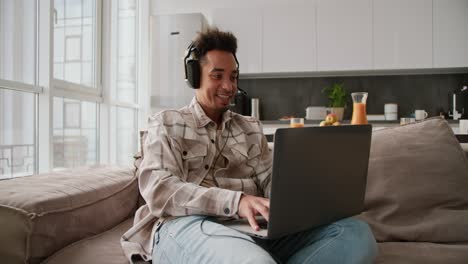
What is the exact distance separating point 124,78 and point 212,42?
278 cm

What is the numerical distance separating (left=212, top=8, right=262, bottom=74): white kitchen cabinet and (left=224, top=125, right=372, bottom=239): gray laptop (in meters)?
3.09

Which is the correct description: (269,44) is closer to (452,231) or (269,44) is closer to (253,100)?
(253,100)

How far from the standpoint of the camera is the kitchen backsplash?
4035 millimetres

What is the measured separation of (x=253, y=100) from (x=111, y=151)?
166 cm

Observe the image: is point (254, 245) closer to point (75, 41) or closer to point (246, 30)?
point (75, 41)

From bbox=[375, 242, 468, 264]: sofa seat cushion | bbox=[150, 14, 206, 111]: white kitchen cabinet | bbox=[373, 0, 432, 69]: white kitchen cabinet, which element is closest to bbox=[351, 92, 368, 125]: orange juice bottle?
bbox=[375, 242, 468, 264]: sofa seat cushion

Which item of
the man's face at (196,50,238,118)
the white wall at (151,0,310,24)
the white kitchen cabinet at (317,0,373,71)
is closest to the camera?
the man's face at (196,50,238,118)

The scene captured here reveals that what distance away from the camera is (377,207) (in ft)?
4.21

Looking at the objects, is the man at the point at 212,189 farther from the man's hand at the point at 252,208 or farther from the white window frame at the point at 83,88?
the white window frame at the point at 83,88

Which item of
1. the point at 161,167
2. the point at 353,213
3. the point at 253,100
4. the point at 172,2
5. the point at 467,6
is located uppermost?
the point at 172,2

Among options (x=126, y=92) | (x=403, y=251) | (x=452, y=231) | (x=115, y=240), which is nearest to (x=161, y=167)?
(x=115, y=240)

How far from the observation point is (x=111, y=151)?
11.0 feet

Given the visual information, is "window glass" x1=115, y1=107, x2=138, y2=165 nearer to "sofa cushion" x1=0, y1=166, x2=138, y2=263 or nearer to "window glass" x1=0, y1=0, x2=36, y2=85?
"window glass" x1=0, y1=0, x2=36, y2=85

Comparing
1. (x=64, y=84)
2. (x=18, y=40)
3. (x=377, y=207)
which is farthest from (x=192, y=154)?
(x=64, y=84)
